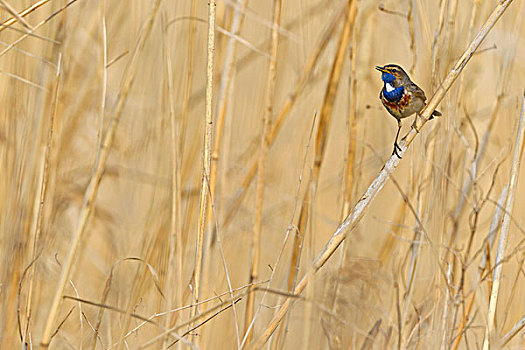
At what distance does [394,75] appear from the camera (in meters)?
1.06

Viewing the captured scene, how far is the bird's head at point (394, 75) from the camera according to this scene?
1.04 meters

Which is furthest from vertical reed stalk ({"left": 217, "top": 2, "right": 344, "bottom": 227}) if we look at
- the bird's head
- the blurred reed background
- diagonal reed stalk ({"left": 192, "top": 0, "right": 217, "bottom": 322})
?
diagonal reed stalk ({"left": 192, "top": 0, "right": 217, "bottom": 322})

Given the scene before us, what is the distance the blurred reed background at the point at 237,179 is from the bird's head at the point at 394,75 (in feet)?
0.17

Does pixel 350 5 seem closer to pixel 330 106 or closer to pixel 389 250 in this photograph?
pixel 330 106

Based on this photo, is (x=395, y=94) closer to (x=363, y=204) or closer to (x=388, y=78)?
(x=388, y=78)

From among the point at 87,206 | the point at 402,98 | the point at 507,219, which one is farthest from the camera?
the point at 402,98

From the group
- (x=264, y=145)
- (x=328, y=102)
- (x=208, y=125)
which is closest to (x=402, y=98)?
(x=328, y=102)

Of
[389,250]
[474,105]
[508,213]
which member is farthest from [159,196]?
[474,105]

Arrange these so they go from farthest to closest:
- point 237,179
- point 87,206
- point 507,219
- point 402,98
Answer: point 237,179 → point 402,98 → point 507,219 → point 87,206

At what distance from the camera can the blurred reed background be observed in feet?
2.93

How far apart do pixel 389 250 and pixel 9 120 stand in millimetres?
798

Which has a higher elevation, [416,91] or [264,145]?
[416,91]

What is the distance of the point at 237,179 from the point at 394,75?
468 mm

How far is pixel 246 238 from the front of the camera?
1.39 m
